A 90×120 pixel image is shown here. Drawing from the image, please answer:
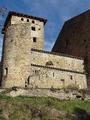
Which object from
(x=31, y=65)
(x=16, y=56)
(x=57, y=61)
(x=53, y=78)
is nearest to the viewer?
(x=16, y=56)

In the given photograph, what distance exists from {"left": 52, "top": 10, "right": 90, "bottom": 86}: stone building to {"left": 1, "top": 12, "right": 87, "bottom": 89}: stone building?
7.02ft

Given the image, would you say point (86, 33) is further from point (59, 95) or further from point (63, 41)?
point (59, 95)

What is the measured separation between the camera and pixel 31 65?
133ft

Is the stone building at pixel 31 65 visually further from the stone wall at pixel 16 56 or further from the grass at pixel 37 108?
the grass at pixel 37 108

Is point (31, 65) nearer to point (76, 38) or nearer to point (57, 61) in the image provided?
→ point (57, 61)

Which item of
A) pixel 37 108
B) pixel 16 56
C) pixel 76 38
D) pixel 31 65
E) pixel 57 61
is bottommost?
pixel 37 108

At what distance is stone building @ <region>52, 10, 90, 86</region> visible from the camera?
1843 inches

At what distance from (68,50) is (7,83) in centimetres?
1517

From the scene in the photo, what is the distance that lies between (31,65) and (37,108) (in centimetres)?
992

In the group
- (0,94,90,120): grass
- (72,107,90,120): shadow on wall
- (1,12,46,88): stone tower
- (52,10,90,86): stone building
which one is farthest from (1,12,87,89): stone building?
(72,107,90,120): shadow on wall

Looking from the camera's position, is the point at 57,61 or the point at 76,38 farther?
the point at 76,38

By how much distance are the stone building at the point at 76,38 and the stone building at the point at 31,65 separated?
2.14m

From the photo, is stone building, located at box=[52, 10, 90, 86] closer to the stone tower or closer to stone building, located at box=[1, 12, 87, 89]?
stone building, located at box=[1, 12, 87, 89]

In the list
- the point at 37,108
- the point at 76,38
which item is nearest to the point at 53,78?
the point at 37,108
